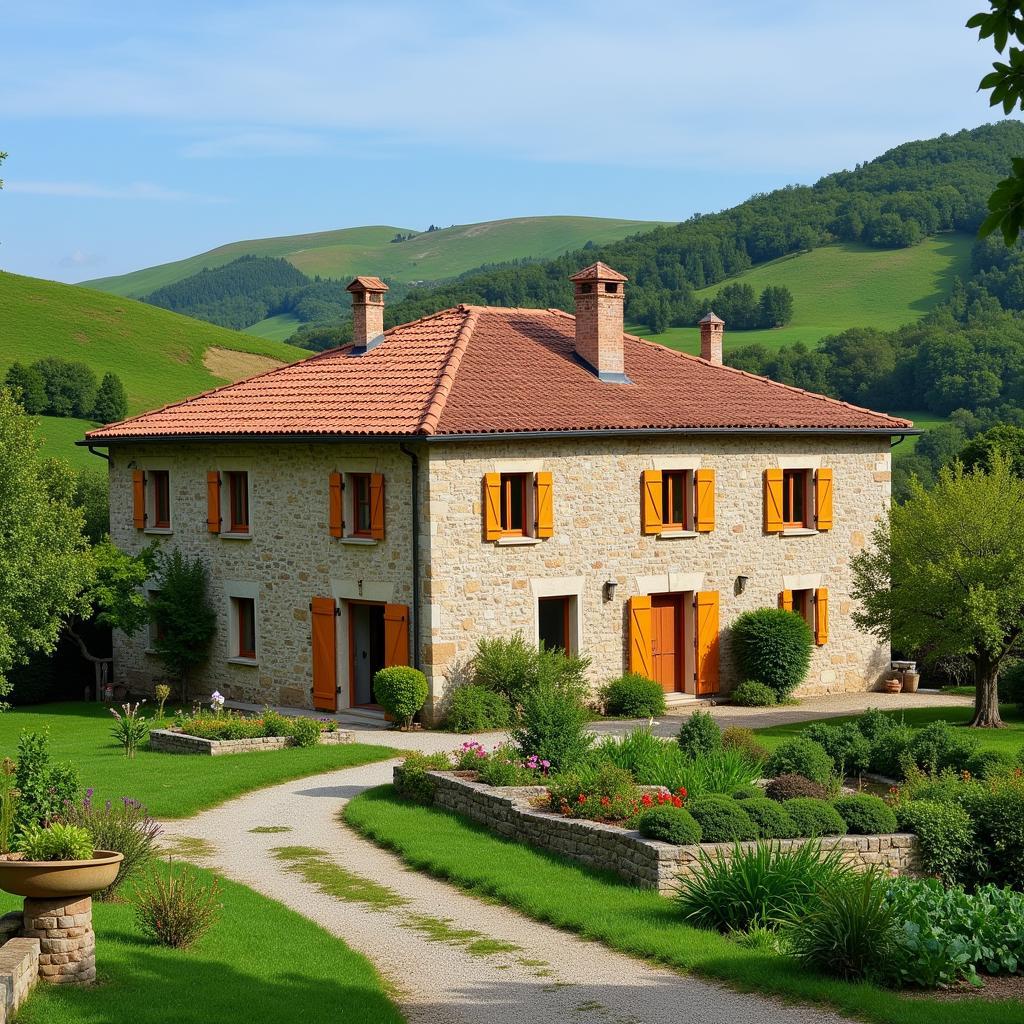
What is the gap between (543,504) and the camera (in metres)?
26.0

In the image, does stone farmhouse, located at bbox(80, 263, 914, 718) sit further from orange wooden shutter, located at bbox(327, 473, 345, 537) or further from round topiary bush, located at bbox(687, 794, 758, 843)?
round topiary bush, located at bbox(687, 794, 758, 843)

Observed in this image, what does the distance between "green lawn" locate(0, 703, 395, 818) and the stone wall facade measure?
11.8 feet

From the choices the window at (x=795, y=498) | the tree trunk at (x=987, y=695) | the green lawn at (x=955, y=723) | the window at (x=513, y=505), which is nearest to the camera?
the green lawn at (x=955, y=723)

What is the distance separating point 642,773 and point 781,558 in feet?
46.1

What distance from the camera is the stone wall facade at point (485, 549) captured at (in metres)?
25.2

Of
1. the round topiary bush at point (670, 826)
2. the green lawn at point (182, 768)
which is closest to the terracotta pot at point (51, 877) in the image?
the round topiary bush at point (670, 826)

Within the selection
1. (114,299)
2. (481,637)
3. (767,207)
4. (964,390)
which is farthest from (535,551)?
(767,207)

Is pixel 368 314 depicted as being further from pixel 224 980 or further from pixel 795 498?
pixel 224 980

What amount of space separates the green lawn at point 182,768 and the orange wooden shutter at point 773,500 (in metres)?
10.6

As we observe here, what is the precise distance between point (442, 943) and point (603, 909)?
1.47 meters

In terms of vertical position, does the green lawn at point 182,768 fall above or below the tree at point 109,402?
below

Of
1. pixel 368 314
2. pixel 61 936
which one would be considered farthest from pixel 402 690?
pixel 61 936

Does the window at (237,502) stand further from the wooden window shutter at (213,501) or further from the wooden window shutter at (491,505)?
the wooden window shutter at (491,505)

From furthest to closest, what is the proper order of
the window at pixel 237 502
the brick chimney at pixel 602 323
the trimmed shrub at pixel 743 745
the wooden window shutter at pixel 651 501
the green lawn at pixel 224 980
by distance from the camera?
the window at pixel 237 502 < the brick chimney at pixel 602 323 < the wooden window shutter at pixel 651 501 < the trimmed shrub at pixel 743 745 < the green lawn at pixel 224 980
